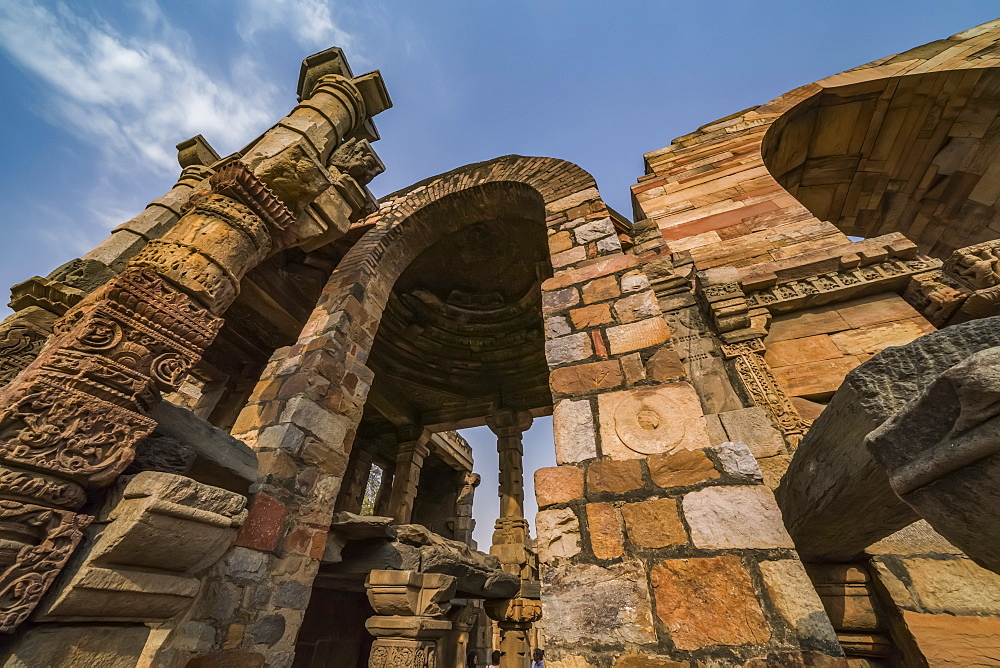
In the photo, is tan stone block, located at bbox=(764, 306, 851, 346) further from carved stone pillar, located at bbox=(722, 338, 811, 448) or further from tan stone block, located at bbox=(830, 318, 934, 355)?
carved stone pillar, located at bbox=(722, 338, 811, 448)

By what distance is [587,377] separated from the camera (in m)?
2.20

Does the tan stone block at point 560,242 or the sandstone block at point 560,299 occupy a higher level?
the tan stone block at point 560,242

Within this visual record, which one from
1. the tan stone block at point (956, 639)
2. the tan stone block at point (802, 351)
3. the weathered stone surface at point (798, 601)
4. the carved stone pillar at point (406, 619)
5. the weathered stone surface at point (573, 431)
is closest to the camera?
the weathered stone surface at point (798, 601)

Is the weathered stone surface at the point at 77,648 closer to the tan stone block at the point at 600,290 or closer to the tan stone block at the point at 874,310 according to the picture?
the tan stone block at the point at 600,290

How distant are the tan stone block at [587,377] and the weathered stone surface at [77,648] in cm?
246

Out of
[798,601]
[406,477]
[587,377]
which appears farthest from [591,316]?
[406,477]

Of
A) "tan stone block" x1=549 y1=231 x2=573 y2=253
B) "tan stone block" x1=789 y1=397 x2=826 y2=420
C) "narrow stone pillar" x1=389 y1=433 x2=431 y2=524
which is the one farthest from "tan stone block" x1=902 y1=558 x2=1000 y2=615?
"narrow stone pillar" x1=389 y1=433 x2=431 y2=524

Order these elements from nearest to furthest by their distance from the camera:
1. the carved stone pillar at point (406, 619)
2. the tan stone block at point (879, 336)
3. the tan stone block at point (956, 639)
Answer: the tan stone block at point (956, 639)
the tan stone block at point (879, 336)
the carved stone pillar at point (406, 619)

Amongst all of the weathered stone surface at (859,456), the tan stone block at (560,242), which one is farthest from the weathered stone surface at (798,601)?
the tan stone block at (560,242)

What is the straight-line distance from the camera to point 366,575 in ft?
14.0

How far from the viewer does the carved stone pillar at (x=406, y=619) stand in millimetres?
3605

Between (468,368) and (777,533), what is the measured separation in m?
7.74

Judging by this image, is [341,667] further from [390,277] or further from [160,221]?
[160,221]

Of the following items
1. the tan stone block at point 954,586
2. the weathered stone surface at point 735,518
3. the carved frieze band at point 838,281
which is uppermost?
the carved frieze band at point 838,281
